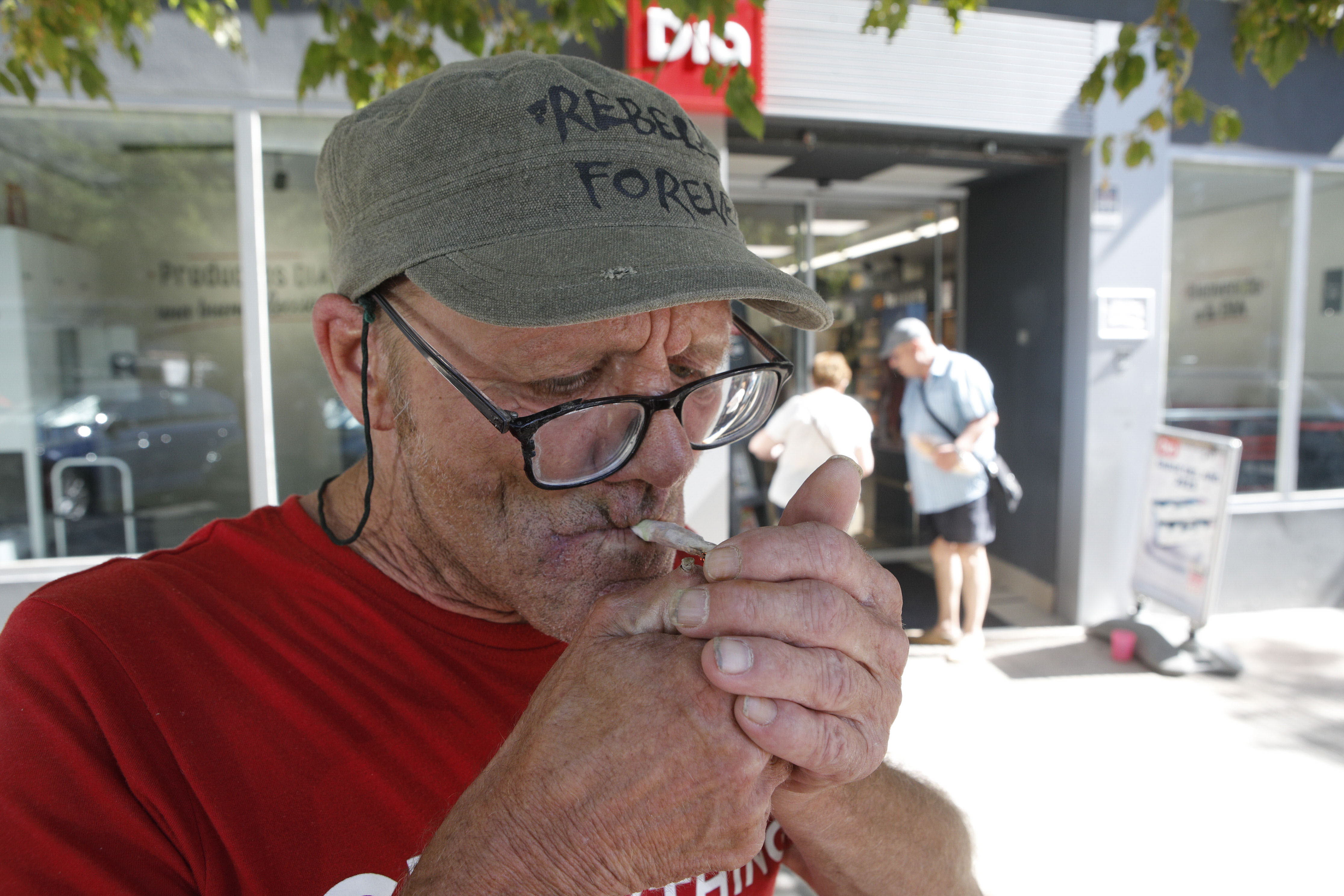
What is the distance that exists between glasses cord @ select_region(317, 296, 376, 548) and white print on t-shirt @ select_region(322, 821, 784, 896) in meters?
0.45

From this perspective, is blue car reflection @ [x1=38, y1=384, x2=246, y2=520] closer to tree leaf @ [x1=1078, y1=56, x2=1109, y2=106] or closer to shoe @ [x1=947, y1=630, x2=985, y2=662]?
shoe @ [x1=947, y1=630, x2=985, y2=662]

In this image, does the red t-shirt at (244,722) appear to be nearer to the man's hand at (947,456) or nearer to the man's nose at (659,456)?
the man's nose at (659,456)

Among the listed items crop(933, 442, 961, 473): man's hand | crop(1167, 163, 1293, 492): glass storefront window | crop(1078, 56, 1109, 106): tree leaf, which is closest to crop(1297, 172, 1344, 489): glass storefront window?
crop(1167, 163, 1293, 492): glass storefront window

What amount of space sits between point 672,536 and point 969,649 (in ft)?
15.0

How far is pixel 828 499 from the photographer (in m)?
0.84

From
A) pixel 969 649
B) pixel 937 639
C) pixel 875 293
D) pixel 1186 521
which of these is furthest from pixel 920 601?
pixel 875 293

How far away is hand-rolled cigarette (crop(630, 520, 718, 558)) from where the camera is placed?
0.91m

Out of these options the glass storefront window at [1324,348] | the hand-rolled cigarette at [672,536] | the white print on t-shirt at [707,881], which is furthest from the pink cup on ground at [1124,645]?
the hand-rolled cigarette at [672,536]

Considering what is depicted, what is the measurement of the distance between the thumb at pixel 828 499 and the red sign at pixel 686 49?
156 inches

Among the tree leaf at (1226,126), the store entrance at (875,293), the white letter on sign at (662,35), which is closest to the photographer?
the tree leaf at (1226,126)

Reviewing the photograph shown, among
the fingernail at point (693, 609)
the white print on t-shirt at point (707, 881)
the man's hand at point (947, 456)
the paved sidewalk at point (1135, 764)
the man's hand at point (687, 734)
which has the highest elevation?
the fingernail at point (693, 609)

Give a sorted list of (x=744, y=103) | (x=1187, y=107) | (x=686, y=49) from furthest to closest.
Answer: (x=686, y=49) < (x=1187, y=107) < (x=744, y=103)

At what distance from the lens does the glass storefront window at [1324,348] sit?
6047mm

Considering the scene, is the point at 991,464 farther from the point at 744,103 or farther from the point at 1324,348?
the point at 1324,348
